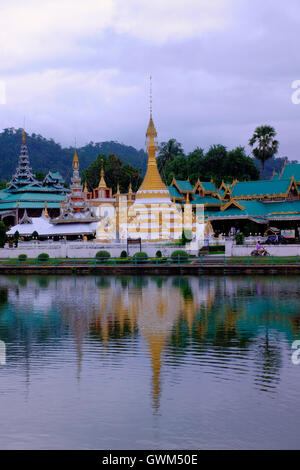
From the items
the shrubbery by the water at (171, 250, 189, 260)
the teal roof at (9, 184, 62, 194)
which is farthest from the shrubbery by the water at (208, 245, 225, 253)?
the teal roof at (9, 184, 62, 194)

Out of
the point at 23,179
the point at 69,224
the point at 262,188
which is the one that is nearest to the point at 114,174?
the point at 23,179

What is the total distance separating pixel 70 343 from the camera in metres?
15.7

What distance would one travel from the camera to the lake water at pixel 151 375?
914cm

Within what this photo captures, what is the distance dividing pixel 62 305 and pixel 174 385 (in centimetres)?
1266

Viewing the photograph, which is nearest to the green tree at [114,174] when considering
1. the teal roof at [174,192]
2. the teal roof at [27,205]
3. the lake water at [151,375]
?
the teal roof at [27,205]

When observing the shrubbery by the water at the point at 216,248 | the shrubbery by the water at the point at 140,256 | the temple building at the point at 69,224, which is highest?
the temple building at the point at 69,224

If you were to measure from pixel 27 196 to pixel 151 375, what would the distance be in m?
61.5

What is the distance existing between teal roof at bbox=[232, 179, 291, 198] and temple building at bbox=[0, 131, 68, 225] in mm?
22297

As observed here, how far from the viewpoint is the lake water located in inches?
360

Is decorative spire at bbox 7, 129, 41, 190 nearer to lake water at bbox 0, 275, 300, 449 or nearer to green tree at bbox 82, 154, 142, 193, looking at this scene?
green tree at bbox 82, 154, 142, 193

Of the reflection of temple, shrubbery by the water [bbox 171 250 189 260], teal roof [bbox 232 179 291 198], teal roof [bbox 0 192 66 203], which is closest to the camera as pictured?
the reflection of temple

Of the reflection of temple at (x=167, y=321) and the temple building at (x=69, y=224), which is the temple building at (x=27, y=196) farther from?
the reflection of temple at (x=167, y=321)

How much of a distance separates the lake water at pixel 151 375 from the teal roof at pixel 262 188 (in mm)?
31928

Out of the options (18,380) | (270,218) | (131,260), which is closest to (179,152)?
(270,218)
